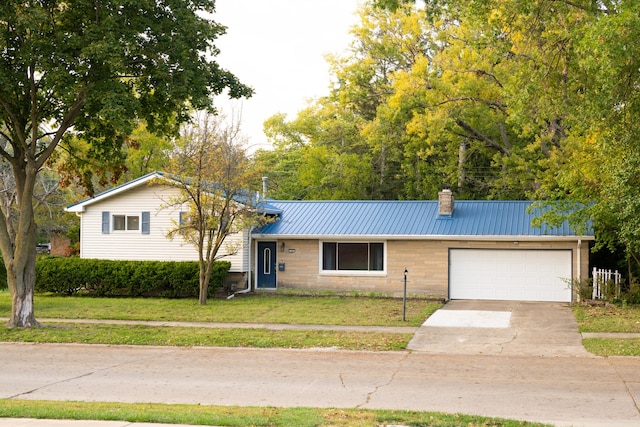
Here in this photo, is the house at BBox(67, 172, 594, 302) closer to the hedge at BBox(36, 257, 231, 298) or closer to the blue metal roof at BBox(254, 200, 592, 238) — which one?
the blue metal roof at BBox(254, 200, 592, 238)

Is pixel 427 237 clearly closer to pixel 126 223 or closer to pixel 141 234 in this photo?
pixel 141 234

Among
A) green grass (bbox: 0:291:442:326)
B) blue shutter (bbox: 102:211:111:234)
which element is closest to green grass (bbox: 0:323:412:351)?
green grass (bbox: 0:291:442:326)

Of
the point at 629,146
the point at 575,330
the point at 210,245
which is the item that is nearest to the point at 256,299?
Result: the point at 210,245

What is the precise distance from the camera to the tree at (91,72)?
16344 mm

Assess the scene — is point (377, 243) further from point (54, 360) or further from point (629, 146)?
point (54, 360)

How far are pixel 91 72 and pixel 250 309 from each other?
9.22 meters

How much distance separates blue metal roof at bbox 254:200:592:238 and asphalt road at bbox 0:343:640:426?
12.1 m

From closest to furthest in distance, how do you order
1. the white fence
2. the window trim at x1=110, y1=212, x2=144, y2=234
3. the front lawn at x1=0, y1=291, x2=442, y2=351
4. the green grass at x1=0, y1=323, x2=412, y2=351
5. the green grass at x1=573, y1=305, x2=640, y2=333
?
the green grass at x1=0, y1=323, x2=412, y2=351, the front lawn at x1=0, y1=291, x2=442, y2=351, the green grass at x1=573, y1=305, x2=640, y2=333, the white fence, the window trim at x1=110, y1=212, x2=144, y2=234

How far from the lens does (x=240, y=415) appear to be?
9.08m

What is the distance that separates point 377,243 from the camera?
2791cm

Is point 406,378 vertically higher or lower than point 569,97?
lower

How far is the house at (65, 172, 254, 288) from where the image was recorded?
93.7 feet

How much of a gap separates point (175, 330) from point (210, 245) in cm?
708

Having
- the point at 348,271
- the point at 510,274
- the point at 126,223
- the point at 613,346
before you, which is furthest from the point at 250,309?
the point at 613,346
